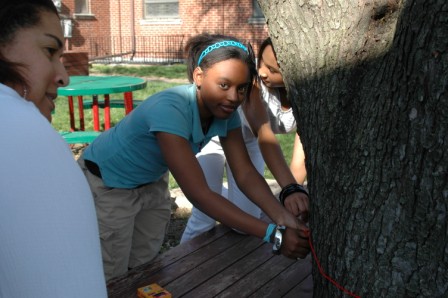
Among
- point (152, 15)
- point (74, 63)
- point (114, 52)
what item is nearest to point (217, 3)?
point (152, 15)

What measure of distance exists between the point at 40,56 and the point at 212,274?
1.66 m

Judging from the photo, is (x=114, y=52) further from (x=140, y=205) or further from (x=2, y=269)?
(x=2, y=269)

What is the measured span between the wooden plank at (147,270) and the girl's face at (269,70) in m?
0.84

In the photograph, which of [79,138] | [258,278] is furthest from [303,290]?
[79,138]

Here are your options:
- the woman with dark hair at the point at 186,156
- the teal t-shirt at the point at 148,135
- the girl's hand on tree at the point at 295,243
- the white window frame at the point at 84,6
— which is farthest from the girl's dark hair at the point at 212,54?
the white window frame at the point at 84,6

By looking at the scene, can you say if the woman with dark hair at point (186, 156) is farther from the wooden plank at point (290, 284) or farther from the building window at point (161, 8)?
the building window at point (161, 8)

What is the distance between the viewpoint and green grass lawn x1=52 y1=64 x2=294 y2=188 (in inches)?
275

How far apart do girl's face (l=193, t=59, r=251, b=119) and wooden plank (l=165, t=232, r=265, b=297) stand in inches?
27.0

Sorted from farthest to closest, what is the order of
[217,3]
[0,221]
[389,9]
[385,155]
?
[217,3] < [389,9] < [385,155] < [0,221]

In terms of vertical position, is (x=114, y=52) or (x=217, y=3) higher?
(x=217, y=3)

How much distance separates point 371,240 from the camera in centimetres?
164

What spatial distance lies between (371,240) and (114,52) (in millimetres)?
20122

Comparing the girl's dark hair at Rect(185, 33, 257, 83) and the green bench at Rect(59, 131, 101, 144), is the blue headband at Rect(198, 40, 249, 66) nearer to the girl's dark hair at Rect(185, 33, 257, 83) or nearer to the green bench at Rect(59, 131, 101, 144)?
the girl's dark hair at Rect(185, 33, 257, 83)

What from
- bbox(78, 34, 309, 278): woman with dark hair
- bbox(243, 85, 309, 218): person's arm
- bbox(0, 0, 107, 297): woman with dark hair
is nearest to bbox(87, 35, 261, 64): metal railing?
bbox(243, 85, 309, 218): person's arm
